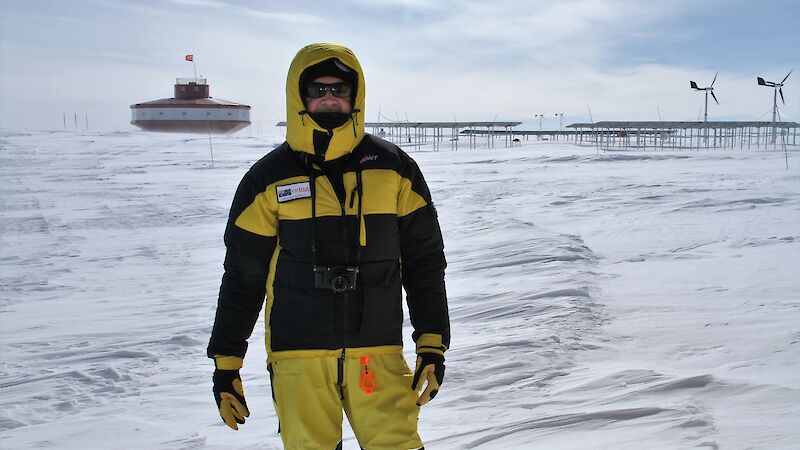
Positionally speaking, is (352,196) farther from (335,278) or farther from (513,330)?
(513,330)

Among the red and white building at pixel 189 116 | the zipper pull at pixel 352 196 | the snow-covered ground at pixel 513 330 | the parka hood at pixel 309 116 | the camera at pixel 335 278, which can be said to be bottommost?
the snow-covered ground at pixel 513 330

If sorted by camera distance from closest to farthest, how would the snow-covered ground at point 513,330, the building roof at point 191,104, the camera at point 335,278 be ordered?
1. the camera at point 335,278
2. the snow-covered ground at point 513,330
3. the building roof at point 191,104

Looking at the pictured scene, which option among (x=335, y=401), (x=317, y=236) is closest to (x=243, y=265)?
(x=317, y=236)

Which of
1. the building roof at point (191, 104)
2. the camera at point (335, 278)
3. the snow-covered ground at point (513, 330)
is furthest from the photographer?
the building roof at point (191, 104)

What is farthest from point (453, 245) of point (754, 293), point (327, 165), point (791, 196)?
point (791, 196)

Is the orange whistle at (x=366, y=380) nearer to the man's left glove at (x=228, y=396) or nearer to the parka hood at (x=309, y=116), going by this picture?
the man's left glove at (x=228, y=396)

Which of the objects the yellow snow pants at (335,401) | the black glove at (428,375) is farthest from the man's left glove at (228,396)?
the black glove at (428,375)

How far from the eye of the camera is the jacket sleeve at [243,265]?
2.08m

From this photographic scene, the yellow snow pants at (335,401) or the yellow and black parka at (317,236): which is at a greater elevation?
the yellow and black parka at (317,236)

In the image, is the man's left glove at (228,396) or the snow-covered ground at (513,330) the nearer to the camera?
the man's left glove at (228,396)

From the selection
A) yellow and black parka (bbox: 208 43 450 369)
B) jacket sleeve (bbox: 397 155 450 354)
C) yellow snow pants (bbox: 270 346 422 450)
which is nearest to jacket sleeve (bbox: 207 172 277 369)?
yellow and black parka (bbox: 208 43 450 369)

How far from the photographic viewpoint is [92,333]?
198 inches

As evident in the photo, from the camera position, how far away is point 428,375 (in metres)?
2.17

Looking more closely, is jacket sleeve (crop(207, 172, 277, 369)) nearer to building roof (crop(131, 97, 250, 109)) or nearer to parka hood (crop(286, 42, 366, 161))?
parka hood (crop(286, 42, 366, 161))
